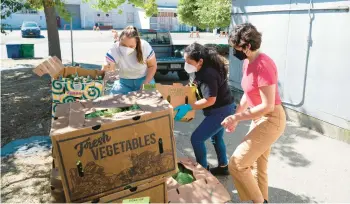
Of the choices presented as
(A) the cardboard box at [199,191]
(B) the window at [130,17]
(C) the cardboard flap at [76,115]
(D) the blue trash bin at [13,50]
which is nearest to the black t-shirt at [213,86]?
(A) the cardboard box at [199,191]

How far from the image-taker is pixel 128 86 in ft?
14.2

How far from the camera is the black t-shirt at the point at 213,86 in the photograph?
11.0ft

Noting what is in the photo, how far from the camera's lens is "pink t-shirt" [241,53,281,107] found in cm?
268

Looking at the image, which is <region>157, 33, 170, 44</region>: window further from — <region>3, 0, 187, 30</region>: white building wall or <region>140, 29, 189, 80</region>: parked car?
<region>3, 0, 187, 30</region>: white building wall

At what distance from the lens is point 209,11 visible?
51.5 ft

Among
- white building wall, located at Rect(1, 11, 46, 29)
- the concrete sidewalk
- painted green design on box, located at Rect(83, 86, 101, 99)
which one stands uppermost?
white building wall, located at Rect(1, 11, 46, 29)

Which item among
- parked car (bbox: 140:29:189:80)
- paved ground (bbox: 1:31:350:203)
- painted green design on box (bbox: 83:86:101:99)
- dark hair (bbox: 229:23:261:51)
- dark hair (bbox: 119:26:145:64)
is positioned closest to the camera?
dark hair (bbox: 229:23:261:51)

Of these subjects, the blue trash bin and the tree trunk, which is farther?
the blue trash bin

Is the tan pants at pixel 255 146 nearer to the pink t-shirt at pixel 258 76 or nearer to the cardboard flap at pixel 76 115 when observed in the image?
the pink t-shirt at pixel 258 76

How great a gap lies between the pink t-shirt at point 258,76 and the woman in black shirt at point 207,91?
1.55 ft

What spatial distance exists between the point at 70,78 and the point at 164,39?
6.05m

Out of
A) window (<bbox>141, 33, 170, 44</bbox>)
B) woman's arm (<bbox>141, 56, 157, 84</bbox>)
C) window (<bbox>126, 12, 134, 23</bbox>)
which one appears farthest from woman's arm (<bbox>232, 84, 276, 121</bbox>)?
window (<bbox>126, 12, 134, 23</bbox>)

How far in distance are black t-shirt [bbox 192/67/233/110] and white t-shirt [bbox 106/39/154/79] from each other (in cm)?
97

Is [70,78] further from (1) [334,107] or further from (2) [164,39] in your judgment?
(2) [164,39]
